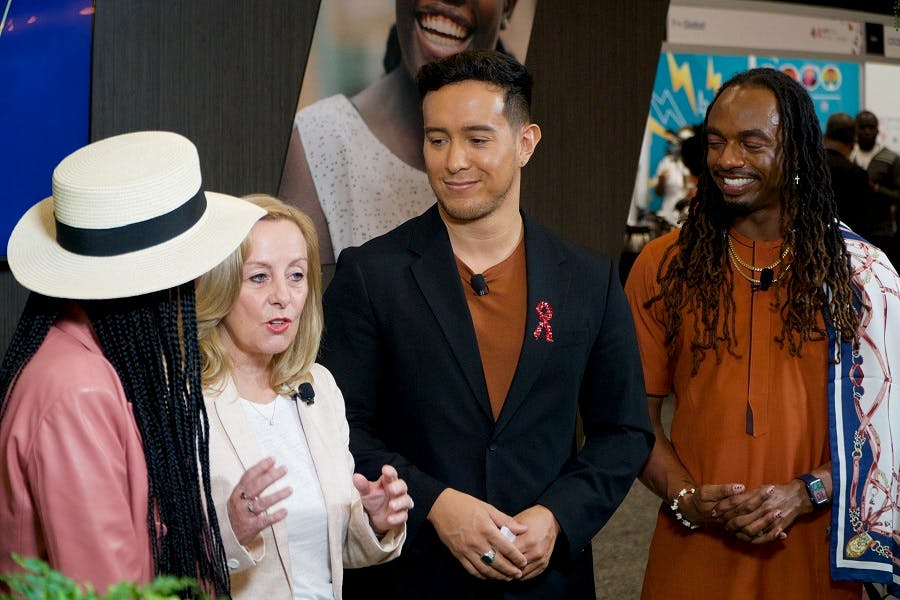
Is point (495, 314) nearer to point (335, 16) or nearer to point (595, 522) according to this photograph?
point (595, 522)

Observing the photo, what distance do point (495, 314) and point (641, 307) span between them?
480 millimetres

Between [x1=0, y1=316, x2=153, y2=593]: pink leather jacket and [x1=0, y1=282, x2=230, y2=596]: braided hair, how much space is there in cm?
4

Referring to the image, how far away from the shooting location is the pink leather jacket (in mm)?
1372

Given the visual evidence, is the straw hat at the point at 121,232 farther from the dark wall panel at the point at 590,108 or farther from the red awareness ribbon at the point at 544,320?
the dark wall panel at the point at 590,108

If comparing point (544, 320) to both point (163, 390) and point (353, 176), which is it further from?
point (353, 176)

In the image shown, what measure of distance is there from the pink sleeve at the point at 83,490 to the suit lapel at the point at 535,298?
1030 millimetres

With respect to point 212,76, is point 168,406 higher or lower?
lower

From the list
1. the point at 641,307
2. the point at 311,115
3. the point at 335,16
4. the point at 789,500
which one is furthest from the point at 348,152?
the point at 789,500

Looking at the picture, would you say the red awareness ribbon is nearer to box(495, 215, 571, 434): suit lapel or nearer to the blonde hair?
box(495, 215, 571, 434): suit lapel

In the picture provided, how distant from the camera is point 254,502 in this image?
1713mm

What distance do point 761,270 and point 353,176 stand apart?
1.61m

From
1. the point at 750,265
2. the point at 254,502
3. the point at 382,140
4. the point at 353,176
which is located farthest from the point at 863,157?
the point at 254,502

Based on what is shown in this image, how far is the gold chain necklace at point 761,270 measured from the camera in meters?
2.51

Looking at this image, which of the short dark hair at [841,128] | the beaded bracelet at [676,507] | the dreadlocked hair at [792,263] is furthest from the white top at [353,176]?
the short dark hair at [841,128]
